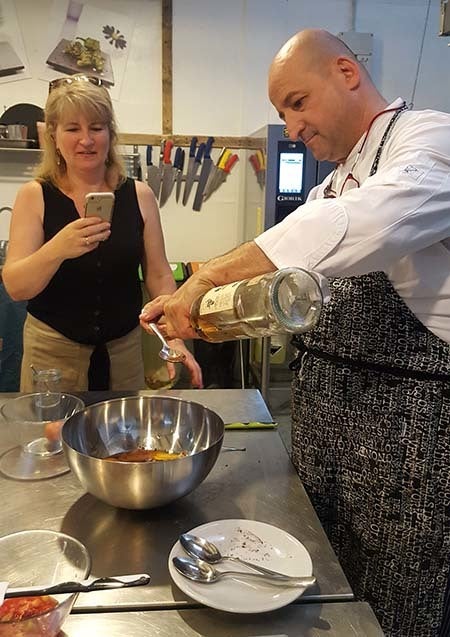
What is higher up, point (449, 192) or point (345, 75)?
point (345, 75)

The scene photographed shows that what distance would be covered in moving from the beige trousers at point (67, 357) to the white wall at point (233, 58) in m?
1.95

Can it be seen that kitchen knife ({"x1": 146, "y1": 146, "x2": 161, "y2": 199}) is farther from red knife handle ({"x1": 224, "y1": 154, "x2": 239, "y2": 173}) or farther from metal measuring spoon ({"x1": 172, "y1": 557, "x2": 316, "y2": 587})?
metal measuring spoon ({"x1": 172, "y1": 557, "x2": 316, "y2": 587})

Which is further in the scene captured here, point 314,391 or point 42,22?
point 42,22

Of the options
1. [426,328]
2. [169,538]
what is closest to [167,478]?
[169,538]

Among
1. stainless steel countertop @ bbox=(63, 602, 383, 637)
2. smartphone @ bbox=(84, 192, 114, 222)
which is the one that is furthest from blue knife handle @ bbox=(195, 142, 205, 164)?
stainless steel countertop @ bbox=(63, 602, 383, 637)

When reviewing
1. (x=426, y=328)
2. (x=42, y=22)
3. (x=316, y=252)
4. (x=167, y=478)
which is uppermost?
(x=42, y=22)

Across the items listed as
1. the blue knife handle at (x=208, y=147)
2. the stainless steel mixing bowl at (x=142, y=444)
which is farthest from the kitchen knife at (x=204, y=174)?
the stainless steel mixing bowl at (x=142, y=444)

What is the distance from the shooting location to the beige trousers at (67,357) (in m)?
1.68

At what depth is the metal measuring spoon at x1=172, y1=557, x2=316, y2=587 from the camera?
0.73 meters

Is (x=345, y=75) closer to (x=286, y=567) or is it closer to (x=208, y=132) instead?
(x=286, y=567)

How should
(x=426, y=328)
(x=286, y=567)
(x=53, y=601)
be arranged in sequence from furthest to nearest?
(x=426, y=328) → (x=286, y=567) → (x=53, y=601)

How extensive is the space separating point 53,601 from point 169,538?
8.9 inches

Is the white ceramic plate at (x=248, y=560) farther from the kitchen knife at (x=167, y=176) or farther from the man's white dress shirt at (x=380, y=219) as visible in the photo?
the kitchen knife at (x=167, y=176)

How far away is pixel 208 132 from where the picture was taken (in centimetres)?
349
